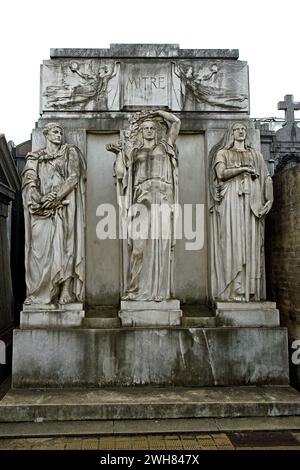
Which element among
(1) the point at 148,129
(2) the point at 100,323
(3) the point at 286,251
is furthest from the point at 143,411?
(1) the point at 148,129

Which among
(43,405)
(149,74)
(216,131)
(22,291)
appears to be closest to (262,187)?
(216,131)

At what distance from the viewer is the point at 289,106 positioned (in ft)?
38.7

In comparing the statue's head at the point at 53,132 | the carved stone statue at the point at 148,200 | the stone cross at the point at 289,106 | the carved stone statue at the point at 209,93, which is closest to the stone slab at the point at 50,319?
the carved stone statue at the point at 148,200

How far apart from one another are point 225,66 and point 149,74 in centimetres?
134

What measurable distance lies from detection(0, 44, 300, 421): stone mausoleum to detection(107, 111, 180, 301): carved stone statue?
2 cm

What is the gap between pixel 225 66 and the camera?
7.21m

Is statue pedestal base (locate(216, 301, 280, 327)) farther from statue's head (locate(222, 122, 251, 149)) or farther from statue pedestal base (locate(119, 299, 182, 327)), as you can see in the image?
statue's head (locate(222, 122, 251, 149))

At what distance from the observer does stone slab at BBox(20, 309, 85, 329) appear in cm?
627

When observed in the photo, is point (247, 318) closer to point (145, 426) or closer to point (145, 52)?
point (145, 426)

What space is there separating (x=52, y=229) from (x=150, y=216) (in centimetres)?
154

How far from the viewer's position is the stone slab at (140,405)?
5.44 m

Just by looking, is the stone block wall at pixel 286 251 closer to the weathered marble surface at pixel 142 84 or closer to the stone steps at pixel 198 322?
the stone steps at pixel 198 322

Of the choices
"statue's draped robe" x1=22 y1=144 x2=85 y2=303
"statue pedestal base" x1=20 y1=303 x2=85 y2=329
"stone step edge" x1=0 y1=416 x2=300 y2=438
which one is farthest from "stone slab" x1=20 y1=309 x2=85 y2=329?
"stone step edge" x1=0 y1=416 x2=300 y2=438

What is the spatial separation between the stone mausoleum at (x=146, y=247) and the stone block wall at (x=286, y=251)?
1.61ft
